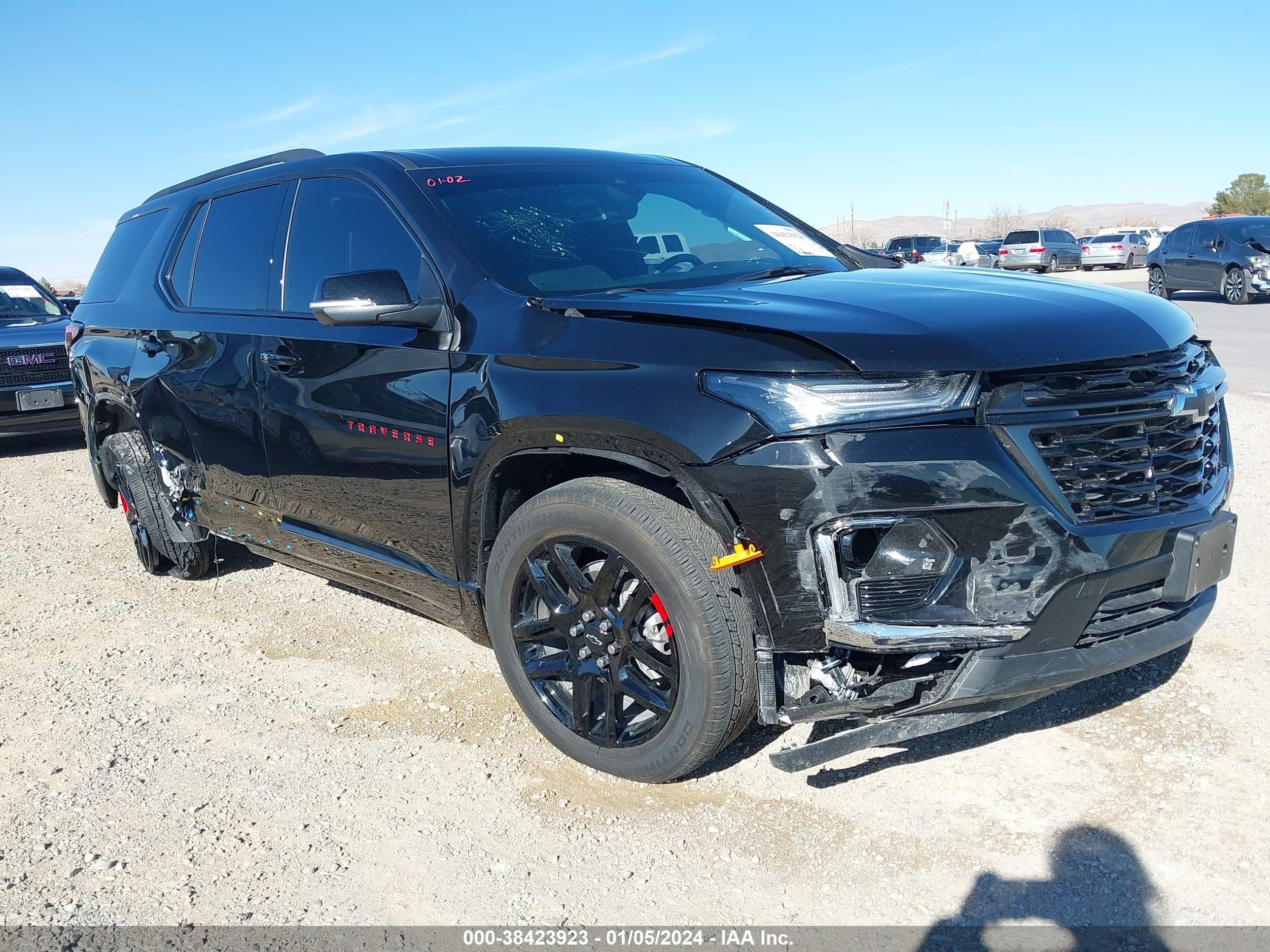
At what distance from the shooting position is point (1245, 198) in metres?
62.7

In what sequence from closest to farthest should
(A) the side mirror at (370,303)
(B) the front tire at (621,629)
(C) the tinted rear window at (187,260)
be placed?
(B) the front tire at (621,629)
(A) the side mirror at (370,303)
(C) the tinted rear window at (187,260)

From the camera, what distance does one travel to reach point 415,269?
3.55 meters

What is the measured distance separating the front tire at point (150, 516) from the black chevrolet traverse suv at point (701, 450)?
1.24 meters

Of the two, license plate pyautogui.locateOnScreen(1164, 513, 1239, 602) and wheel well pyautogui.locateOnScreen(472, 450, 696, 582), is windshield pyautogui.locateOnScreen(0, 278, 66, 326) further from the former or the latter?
license plate pyautogui.locateOnScreen(1164, 513, 1239, 602)

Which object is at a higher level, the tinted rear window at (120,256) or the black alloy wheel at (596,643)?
the tinted rear window at (120,256)

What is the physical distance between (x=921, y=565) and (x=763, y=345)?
0.65 metres

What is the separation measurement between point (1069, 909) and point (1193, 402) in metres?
1.35

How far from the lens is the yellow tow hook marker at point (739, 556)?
104 inches

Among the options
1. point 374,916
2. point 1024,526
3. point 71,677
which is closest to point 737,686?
point 1024,526

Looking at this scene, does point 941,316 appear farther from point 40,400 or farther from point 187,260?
point 40,400

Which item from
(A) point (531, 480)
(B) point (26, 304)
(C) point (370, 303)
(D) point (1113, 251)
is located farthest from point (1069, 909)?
(D) point (1113, 251)

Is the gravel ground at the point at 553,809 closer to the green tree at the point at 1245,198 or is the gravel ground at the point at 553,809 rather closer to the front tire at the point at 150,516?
the front tire at the point at 150,516

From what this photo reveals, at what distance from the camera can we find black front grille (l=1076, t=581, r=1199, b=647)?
2.65 meters

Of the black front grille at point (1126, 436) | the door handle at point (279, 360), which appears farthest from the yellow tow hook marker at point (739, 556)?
the door handle at point (279, 360)
